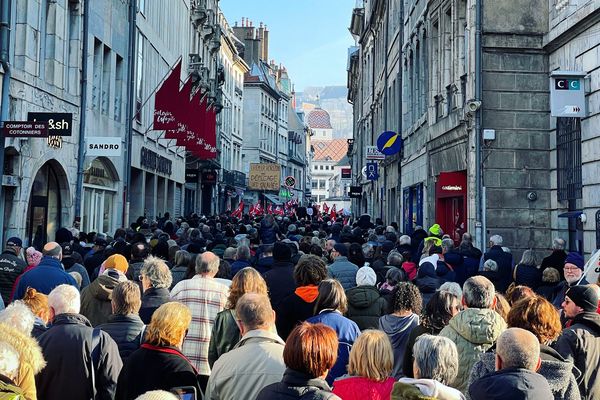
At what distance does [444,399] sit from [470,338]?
4.54ft

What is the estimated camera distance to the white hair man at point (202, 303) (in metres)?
5.95

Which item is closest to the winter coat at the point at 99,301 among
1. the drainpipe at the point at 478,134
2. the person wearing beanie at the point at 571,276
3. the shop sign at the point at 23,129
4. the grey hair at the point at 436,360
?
the grey hair at the point at 436,360

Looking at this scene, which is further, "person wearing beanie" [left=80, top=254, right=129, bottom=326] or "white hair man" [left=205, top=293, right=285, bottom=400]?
"person wearing beanie" [left=80, top=254, right=129, bottom=326]

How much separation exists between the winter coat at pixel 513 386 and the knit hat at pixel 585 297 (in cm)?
148

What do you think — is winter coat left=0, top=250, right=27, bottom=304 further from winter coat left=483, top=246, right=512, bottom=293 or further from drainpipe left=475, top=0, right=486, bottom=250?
drainpipe left=475, top=0, right=486, bottom=250

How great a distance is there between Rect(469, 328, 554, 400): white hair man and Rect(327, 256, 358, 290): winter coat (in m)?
4.90

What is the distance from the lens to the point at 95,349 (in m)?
4.87

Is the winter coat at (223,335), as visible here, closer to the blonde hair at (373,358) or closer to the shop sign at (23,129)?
the blonde hair at (373,358)

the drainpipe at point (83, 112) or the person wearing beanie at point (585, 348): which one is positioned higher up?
the drainpipe at point (83, 112)

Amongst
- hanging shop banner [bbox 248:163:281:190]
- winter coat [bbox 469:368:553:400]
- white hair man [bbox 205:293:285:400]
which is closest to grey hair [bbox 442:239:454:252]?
white hair man [bbox 205:293:285:400]

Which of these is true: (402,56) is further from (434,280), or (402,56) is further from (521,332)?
(521,332)

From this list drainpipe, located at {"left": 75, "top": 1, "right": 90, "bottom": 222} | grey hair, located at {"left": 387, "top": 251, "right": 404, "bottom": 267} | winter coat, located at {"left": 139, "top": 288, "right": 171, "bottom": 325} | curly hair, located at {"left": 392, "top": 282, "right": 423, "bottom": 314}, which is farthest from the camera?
drainpipe, located at {"left": 75, "top": 1, "right": 90, "bottom": 222}

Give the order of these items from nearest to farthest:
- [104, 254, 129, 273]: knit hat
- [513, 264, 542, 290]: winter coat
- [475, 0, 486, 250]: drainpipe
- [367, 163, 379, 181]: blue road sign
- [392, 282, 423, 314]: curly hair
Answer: [392, 282, 423, 314]: curly hair, [104, 254, 129, 273]: knit hat, [513, 264, 542, 290]: winter coat, [475, 0, 486, 250]: drainpipe, [367, 163, 379, 181]: blue road sign

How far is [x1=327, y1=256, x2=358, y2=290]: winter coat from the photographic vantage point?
8768mm
